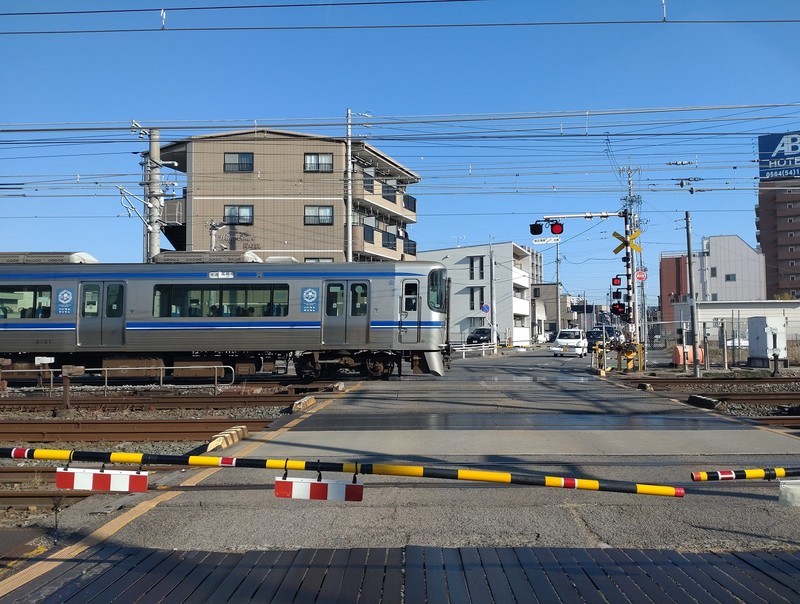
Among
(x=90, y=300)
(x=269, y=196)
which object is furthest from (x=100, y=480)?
(x=269, y=196)

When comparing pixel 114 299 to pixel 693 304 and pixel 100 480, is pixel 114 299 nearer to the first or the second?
pixel 100 480

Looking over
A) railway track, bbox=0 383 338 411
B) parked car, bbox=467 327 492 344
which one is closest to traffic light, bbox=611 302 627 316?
railway track, bbox=0 383 338 411

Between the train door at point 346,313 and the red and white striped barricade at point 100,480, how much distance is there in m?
14.9

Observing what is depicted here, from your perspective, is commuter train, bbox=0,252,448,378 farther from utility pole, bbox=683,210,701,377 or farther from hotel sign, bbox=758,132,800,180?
hotel sign, bbox=758,132,800,180

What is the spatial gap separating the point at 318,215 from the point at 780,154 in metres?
24.1

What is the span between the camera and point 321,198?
40.1 metres

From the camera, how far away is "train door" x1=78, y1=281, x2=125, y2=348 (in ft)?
64.6

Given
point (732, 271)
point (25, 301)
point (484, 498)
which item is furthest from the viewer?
point (732, 271)

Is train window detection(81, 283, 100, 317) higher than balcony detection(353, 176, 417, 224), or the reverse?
balcony detection(353, 176, 417, 224)

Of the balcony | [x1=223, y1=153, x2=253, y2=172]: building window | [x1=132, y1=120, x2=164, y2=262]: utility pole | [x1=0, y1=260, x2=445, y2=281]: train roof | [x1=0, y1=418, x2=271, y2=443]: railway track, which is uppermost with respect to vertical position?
[x1=223, y1=153, x2=253, y2=172]: building window

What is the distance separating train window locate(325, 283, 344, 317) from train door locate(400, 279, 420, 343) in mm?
1769

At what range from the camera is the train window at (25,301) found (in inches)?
778

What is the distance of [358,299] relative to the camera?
19594mm

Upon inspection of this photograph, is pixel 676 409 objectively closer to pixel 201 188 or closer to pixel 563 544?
pixel 563 544
